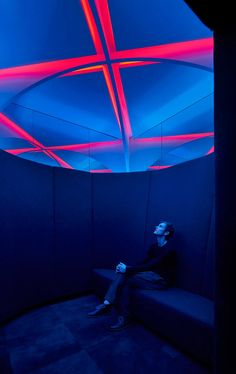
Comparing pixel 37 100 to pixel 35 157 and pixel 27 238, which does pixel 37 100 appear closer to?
pixel 35 157

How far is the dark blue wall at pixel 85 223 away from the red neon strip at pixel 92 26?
652cm

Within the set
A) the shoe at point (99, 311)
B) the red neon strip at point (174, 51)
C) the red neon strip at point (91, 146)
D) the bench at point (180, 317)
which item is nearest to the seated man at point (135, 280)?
the shoe at point (99, 311)

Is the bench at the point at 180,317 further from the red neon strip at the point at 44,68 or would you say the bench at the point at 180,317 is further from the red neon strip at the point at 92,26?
the red neon strip at the point at 44,68

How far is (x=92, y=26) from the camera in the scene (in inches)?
324

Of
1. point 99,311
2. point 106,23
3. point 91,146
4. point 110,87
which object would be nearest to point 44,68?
point 110,87

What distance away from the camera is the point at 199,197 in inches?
128

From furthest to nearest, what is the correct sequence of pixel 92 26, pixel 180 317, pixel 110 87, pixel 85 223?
pixel 110 87 → pixel 92 26 → pixel 85 223 → pixel 180 317

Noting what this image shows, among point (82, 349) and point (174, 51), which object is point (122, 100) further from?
point (82, 349)

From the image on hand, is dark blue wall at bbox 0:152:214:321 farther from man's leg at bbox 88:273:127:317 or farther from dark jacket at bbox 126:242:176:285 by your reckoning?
man's leg at bbox 88:273:127:317

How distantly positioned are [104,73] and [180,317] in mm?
10584

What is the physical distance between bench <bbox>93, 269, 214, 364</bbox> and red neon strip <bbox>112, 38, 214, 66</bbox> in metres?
9.05

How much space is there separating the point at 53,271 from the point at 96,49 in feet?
28.5

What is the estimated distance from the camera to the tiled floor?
2125 mm

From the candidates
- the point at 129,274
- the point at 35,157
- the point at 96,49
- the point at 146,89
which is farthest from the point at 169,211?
the point at 146,89
